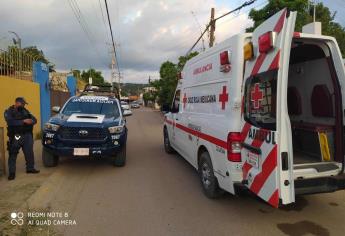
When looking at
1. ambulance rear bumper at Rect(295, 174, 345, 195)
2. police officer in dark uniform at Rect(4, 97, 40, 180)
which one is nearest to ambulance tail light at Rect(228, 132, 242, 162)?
ambulance rear bumper at Rect(295, 174, 345, 195)

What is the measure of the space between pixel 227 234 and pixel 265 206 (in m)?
1.33

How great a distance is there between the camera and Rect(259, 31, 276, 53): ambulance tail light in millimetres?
4070

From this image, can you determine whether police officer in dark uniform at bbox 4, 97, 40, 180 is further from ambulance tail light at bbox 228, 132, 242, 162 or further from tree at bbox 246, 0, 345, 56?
tree at bbox 246, 0, 345, 56

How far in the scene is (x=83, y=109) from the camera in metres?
9.06

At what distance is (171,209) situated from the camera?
5371 mm

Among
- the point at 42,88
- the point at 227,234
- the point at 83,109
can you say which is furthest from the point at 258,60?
the point at 42,88

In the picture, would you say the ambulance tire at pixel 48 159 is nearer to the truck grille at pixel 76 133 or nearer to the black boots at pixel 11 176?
the truck grille at pixel 76 133

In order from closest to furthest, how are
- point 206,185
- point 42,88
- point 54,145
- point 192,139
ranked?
point 206,185 < point 192,139 < point 54,145 < point 42,88

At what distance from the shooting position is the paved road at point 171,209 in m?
4.59

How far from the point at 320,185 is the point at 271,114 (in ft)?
4.12

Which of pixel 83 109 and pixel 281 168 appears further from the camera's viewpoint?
pixel 83 109

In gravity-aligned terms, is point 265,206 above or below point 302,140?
below

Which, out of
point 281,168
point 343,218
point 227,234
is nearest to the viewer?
point 281,168

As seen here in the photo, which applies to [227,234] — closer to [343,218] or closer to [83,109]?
[343,218]
